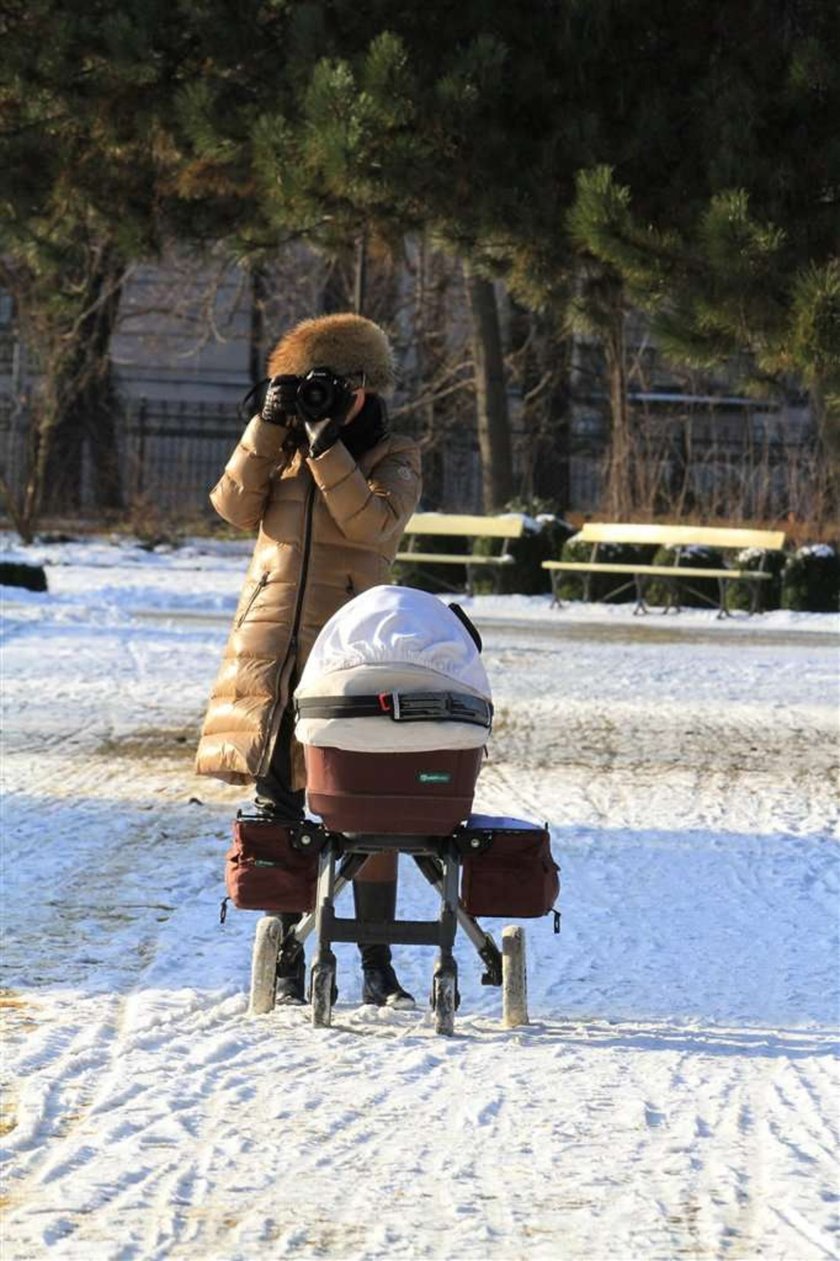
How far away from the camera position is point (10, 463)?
39969 millimetres

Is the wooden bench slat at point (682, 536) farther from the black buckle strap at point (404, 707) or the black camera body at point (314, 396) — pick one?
the black buckle strap at point (404, 707)

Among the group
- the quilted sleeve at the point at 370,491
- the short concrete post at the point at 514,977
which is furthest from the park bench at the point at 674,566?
the short concrete post at the point at 514,977

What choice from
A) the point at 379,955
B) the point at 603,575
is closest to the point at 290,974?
the point at 379,955

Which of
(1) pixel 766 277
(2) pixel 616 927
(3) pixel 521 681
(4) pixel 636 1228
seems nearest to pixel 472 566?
(3) pixel 521 681

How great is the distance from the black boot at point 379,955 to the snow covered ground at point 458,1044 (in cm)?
7

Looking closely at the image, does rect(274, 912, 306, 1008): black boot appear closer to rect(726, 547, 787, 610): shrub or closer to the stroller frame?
the stroller frame

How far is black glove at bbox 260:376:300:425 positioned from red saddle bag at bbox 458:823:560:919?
1140mm

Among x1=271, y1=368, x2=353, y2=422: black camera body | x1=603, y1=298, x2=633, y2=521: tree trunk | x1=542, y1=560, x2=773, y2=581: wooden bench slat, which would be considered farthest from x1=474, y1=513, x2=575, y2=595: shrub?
x1=271, y1=368, x2=353, y2=422: black camera body

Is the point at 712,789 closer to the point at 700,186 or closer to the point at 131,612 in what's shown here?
the point at 700,186

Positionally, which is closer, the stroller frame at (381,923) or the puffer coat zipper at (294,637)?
the stroller frame at (381,923)

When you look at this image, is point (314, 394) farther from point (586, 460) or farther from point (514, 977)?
point (586, 460)

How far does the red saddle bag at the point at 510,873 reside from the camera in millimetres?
5488

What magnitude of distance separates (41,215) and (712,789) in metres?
4.73

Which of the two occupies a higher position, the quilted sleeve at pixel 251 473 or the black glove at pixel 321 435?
the black glove at pixel 321 435
